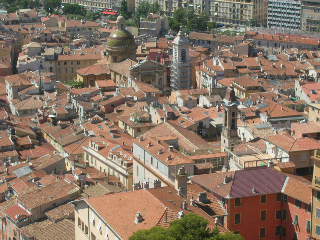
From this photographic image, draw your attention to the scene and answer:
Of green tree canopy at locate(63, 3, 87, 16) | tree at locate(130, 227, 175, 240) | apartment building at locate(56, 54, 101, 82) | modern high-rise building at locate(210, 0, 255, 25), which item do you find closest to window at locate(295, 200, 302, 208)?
tree at locate(130, 227, 175, 240)

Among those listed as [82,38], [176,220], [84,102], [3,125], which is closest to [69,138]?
[3,125]

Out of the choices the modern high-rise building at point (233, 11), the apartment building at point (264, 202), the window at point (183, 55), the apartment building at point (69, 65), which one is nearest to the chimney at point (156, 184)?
the apartment building at point (264, 202)

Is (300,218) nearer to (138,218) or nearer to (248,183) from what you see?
(248,183)

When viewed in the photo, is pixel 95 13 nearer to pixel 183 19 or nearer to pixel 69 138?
pixel 183 19

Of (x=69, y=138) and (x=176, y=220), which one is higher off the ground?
(x=176, y=220)

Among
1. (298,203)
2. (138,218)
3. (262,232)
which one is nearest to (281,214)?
(262,232)

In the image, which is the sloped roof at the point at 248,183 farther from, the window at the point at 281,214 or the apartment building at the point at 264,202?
the window at the point at 281,214

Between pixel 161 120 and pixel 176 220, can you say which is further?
pixel 161 120

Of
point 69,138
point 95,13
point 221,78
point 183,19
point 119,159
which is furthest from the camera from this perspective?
point 95,13
